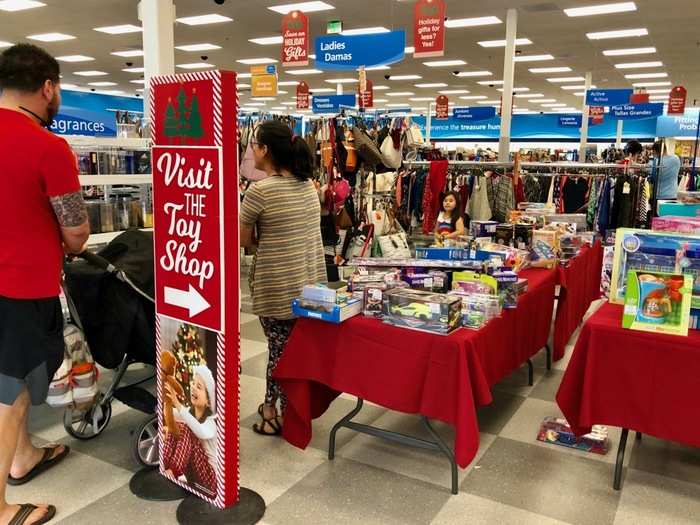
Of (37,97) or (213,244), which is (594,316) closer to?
(213,244)

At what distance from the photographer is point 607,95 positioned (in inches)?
527

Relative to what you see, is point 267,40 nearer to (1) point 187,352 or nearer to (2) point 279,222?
(2) point 279,222

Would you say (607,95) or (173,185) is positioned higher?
(607,95)

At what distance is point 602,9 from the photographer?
390 inches

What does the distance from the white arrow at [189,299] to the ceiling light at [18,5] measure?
994cm

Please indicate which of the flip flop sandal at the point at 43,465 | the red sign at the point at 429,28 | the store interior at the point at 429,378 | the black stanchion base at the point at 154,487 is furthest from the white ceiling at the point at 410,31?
the black stanchion base at the point at 154,487

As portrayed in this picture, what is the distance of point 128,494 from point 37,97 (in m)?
1.78

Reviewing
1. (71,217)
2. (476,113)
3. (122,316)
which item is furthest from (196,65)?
(71,217)

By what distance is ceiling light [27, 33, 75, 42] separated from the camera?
41.8ft

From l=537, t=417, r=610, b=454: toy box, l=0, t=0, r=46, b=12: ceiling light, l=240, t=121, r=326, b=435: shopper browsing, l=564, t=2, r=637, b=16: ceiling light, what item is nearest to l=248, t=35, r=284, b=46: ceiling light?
l=0, t=0, r=46, b=12: ceiling light

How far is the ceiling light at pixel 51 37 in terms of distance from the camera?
1273 centimetres

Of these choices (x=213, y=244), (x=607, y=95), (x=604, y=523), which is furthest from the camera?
(x=607, y=95)

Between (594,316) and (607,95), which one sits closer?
(594,316)

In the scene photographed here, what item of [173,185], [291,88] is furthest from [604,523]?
[291,88]
